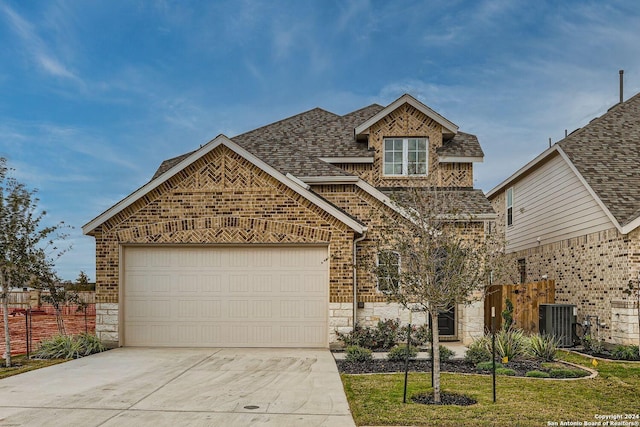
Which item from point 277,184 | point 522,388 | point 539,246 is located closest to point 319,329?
point 277,184

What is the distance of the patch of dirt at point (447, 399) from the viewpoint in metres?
9.37

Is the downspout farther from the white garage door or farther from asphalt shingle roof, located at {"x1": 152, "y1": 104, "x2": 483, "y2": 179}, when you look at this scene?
asphalt shingle roof, located at {"x1": 152, "y1": 104, "x2": 483, "y2": 179}

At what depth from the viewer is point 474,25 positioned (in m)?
16.2

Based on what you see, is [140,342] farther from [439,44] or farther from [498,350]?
[439,44]

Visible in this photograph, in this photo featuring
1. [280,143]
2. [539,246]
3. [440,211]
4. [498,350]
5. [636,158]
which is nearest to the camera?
[440,211]

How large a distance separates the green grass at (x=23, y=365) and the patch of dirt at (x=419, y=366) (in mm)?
6196

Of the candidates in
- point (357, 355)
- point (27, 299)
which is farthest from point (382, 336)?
point (27, 299)

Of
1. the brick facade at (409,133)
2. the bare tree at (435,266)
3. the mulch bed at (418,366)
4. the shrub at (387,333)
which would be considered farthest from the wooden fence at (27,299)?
the bare tree at (435,266)

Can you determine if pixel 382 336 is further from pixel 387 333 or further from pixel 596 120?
pixel 596 120

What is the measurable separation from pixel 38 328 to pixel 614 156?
20.7 meters

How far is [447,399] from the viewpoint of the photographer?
31.5 ft

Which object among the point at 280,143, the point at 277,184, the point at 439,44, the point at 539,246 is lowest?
the point at 539,246

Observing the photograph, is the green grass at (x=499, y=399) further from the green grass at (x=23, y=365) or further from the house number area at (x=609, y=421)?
the green grass at (x=23, y=365)

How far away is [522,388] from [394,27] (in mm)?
9592
